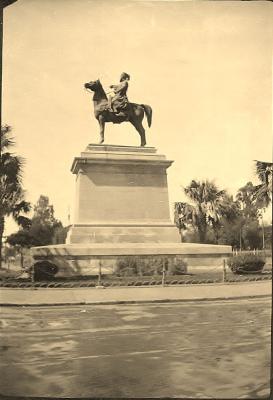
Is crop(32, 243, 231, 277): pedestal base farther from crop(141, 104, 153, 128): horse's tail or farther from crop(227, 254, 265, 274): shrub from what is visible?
crop(141, 104, 153, 128): horse's tail

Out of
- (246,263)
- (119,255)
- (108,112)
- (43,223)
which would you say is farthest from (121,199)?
(43,223)

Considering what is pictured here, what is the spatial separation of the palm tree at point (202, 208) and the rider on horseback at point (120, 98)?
190 centimetres

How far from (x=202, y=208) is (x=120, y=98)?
2.49 m

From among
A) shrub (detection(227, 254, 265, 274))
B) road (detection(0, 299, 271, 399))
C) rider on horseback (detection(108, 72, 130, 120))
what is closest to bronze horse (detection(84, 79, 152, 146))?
rider on horseback (detection(108, 72, 130, 120))

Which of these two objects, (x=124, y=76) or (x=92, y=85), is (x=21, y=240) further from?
(x=124, y=76)

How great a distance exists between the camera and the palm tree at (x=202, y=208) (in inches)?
313

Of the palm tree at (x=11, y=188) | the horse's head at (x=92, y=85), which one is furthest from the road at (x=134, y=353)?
the horse's head at (x=92, y=85)

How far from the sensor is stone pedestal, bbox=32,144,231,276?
30.4 ft

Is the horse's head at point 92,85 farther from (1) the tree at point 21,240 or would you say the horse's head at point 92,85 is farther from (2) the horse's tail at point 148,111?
(1) the tree at point 21,240

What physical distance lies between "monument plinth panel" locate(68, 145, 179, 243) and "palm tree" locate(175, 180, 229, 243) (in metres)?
0.84

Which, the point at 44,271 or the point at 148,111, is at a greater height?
the point at 148,111

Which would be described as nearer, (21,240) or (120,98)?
(21,240)

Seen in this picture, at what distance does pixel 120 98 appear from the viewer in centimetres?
906

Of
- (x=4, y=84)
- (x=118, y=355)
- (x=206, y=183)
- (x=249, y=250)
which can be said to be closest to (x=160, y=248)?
(x=249, y=250)
